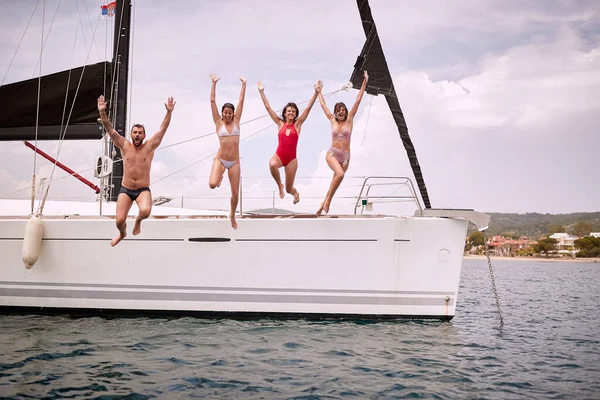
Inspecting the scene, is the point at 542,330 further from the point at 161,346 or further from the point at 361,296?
the point at 161,346

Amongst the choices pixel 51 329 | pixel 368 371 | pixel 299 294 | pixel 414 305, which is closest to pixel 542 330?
pixel 414 305

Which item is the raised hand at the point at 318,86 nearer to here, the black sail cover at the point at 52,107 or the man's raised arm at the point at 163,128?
the man's raised arm at the point at 163,128

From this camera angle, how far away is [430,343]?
323 inches

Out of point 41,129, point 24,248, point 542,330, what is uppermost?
point 41,129

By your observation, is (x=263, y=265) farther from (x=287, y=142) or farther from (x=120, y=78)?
(x=120, y=78)

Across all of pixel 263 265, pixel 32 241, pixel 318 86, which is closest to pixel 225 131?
pixel 318 86

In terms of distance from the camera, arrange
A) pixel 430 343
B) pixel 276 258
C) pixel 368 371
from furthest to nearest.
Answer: pixel 276 258
pixel 430 343
pixel 368 371

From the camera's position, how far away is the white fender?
9963 mm

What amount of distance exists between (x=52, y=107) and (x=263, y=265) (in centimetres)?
625

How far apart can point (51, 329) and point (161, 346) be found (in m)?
2.50

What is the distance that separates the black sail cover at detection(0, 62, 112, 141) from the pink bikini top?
558 cm

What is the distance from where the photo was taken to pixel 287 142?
9602mm

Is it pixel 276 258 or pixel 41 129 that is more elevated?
pixel 41 129

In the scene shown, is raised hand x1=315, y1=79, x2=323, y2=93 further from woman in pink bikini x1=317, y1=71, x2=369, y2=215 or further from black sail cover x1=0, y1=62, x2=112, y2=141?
black sail cover x1=0, y1=62, x2=112, y2=141
